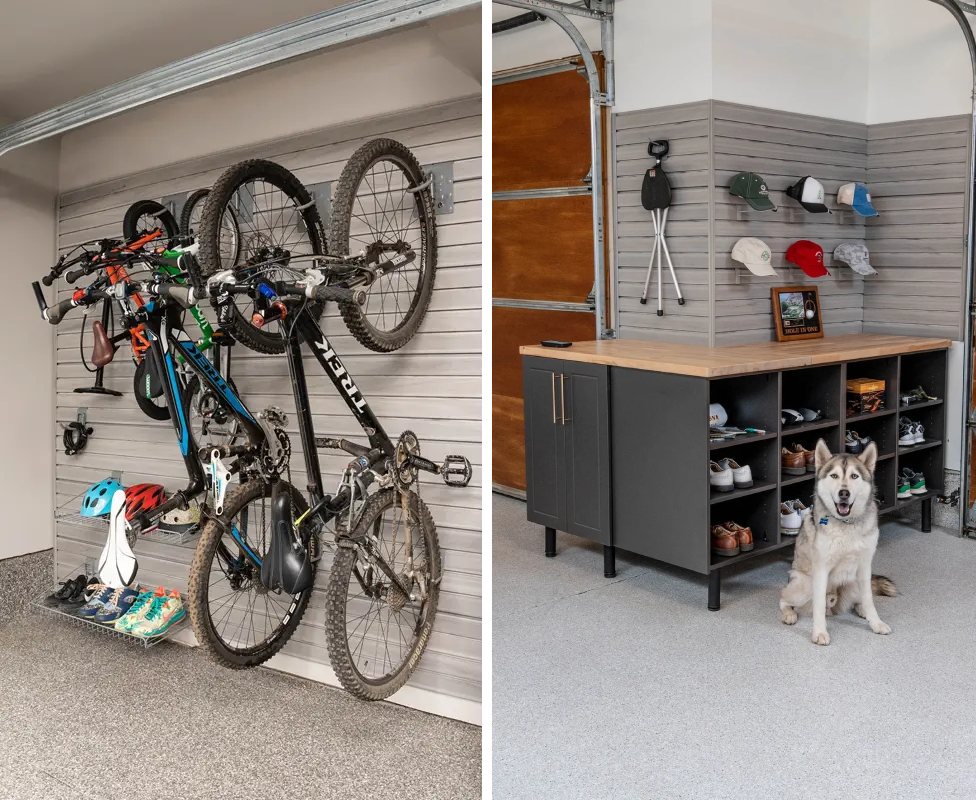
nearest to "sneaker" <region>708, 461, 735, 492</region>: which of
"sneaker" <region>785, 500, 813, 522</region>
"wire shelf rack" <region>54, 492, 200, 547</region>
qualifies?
"sneaker" <region>785, 500, 813, 522</region>

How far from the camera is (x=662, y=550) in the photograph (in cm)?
378

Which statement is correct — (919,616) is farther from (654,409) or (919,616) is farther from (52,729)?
(52,729)

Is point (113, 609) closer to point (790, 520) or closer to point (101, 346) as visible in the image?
point (101, 346)

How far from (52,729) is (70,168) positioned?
140cm

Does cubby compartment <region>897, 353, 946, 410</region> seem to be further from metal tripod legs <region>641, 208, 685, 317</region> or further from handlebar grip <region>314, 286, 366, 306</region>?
handlebar grip <region>314, 286, 366, 306</region>

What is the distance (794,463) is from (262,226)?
2835 mm

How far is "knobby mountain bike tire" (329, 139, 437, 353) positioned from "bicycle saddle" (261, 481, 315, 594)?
0.46 m

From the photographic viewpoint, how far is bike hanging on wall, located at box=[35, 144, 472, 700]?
6.90ft

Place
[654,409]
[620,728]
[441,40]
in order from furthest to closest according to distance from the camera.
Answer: [654,409], [620,728], [441,40]

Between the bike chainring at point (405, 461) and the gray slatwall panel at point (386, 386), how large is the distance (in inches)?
1.0

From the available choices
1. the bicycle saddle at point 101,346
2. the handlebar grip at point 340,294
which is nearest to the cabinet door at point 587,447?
the handlebar grip at point 340,294

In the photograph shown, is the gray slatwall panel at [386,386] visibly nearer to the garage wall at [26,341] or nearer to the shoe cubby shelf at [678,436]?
the garage wall at [26,341]

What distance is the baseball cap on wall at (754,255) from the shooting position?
428cm

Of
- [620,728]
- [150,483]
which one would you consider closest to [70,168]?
[150,483]
